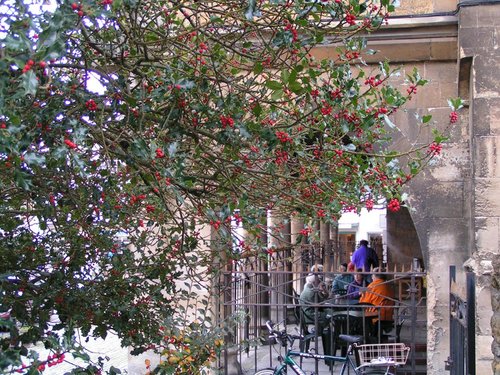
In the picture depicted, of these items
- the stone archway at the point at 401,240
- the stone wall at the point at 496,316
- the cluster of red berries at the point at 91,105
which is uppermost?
the cluster of red berries at the point at 91,105

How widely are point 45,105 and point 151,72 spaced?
874mm

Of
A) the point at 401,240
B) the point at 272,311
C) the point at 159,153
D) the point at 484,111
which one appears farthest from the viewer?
the point at 401,240

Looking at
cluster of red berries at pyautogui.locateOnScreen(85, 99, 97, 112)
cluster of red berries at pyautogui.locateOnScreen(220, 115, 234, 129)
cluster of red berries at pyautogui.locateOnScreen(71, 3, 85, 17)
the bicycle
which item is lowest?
the bicycle

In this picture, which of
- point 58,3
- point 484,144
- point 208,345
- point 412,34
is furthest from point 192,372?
point 412,34

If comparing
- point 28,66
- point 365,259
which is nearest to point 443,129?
point 365,259

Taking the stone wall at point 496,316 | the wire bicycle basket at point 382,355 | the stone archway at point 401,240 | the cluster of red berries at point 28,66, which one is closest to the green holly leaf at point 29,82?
the cluster of red berries at point 28,66

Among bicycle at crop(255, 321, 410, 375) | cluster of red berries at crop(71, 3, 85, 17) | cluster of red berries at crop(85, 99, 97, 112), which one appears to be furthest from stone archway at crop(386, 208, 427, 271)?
cluster of red berries at crop(71, 3, 85, 17)

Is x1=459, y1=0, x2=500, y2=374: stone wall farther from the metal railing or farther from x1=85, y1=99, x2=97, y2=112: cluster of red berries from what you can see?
x1=85, y1=99, x2=97, y2=112: cluster of red berries

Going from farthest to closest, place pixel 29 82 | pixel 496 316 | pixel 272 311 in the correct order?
1. pixel 272 311
2. pixel 496 316
3. pixel 29 82

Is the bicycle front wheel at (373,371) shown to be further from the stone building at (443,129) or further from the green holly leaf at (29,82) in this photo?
the green holly leaf at (29,82)

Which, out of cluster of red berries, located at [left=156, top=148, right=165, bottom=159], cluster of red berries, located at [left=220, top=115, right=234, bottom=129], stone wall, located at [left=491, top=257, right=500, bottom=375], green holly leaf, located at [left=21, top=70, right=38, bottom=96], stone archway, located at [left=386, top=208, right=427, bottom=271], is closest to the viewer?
green holly leaf, located at [left=21, top=70, right=38, bottom=96]

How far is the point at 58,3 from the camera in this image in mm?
2756

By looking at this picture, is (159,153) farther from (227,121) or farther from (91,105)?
(227,121)

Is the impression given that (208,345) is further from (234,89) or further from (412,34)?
(412,34)
